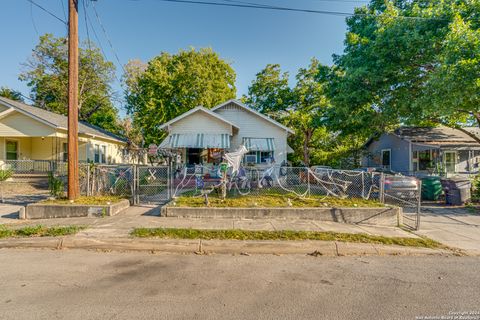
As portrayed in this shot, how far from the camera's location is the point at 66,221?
22.8ft

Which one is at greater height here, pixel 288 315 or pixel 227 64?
pixel 227 64

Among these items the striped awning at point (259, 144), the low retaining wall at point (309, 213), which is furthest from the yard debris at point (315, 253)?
the striped awning at point (259, 144)

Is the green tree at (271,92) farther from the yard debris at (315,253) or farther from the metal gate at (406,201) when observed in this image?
the yard debris at (315,253)

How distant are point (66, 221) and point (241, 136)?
37.9 ft

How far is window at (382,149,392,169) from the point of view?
20.8 metres

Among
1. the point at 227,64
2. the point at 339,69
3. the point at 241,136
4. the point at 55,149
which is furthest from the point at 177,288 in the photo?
the point at 227,64

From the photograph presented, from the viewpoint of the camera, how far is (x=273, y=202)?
329 inches

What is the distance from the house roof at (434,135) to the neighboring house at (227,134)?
31.7 feet

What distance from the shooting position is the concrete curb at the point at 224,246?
518cm

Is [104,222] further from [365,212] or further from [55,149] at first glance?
[55,149]

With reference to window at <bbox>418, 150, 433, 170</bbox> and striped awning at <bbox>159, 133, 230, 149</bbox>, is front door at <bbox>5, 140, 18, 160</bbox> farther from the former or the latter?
window at <bbox>418, 150, 433, 170</bbox>

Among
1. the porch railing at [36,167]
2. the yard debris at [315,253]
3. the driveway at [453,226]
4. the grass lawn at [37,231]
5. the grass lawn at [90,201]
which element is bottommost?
the driveway at [453,226]

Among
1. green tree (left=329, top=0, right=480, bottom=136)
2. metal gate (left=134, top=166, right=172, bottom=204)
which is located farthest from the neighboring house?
green tree (left=329, top=0, right=480, bottom=136)

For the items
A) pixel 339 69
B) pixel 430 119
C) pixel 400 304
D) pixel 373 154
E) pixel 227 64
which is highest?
pixel 227 64
